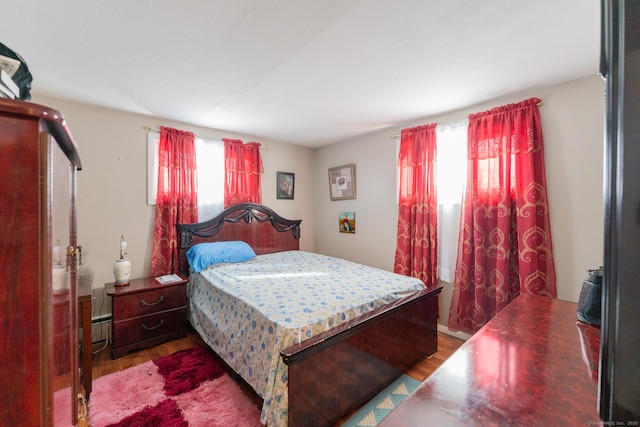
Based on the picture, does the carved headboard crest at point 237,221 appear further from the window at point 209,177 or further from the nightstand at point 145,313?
the nightstand at point 145,313

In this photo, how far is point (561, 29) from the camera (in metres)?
1.51

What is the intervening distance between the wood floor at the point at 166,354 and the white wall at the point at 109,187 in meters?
0.52

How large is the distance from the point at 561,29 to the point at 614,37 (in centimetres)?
178

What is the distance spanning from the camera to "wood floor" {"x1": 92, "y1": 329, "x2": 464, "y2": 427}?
216 cm

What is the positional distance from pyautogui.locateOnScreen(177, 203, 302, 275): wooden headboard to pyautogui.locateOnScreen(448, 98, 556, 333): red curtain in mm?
2281

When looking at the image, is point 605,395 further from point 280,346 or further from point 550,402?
point 280,346

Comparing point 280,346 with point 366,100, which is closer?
point 280,346

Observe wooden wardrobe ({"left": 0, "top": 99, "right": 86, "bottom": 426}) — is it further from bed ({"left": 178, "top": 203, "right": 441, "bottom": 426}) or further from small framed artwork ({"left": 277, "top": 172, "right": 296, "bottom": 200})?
small framed artwork ({"left": 277, "top": 172, "right": 296, "bottom": 200})

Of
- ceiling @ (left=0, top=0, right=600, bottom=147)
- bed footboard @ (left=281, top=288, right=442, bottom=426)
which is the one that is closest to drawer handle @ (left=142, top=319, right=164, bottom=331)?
bed footboard @ (left=281, top=288, right=442, bottom=426)

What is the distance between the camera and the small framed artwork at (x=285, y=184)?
4020mm

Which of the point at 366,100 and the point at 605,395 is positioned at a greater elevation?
the point at 366,100

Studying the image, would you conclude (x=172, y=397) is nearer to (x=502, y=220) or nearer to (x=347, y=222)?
(x=347, y=222)

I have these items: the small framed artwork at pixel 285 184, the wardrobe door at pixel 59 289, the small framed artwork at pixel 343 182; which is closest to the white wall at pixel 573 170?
the small framed artwork at pixel 343 182

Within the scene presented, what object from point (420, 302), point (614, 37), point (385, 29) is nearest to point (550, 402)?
point (614, 37)
